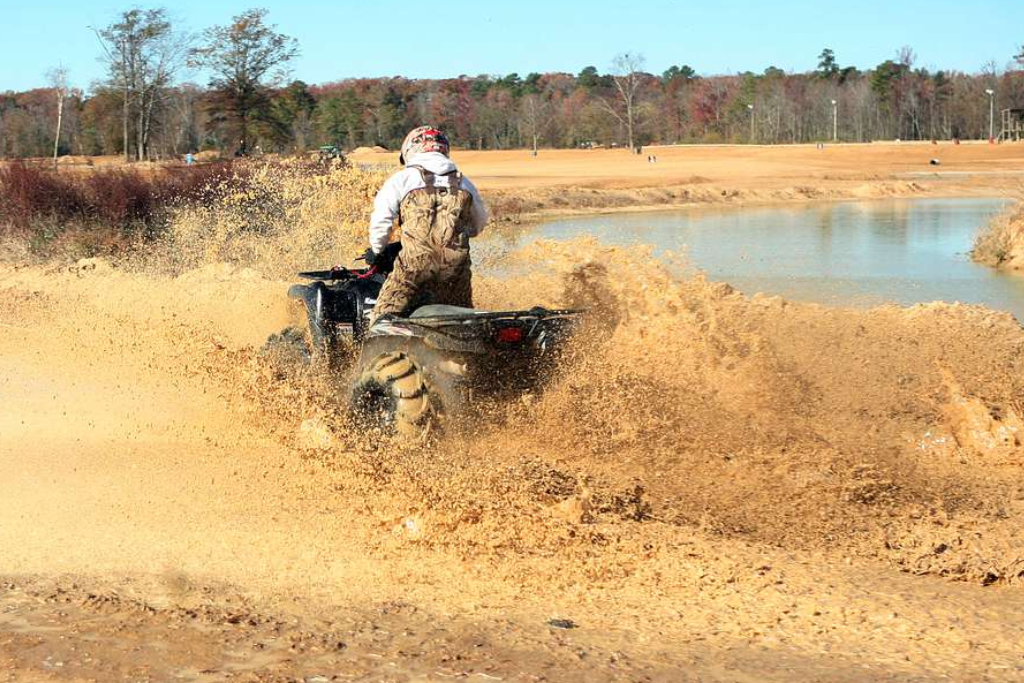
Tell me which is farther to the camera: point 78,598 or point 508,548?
point 508,548

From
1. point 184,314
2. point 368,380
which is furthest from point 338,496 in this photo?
point 184,314

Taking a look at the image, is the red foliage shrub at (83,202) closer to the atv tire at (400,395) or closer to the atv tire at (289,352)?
the atv tire at (289,352)

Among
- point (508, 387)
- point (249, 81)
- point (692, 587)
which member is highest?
point (249, 81)

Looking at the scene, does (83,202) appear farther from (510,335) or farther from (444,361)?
(510,335)

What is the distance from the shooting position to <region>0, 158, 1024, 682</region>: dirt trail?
4.96 meters

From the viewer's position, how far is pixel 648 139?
11175 centimetres

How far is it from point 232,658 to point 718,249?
840 inches

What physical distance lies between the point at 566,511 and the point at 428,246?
186 centimetres

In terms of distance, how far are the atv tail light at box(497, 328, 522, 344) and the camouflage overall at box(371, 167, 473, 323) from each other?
0.78 metres

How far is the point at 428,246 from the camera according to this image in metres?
7.51

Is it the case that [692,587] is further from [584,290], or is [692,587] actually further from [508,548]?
[584,290]

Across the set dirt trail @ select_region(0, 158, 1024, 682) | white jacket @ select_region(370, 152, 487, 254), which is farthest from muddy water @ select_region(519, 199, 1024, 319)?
white jacket @ select_region(370, 152, 487, 254)

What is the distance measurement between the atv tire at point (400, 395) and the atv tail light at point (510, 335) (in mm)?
496

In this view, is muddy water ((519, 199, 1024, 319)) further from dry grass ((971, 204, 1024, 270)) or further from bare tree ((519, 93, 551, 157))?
bare tree ((519, 93, 551, 157))
